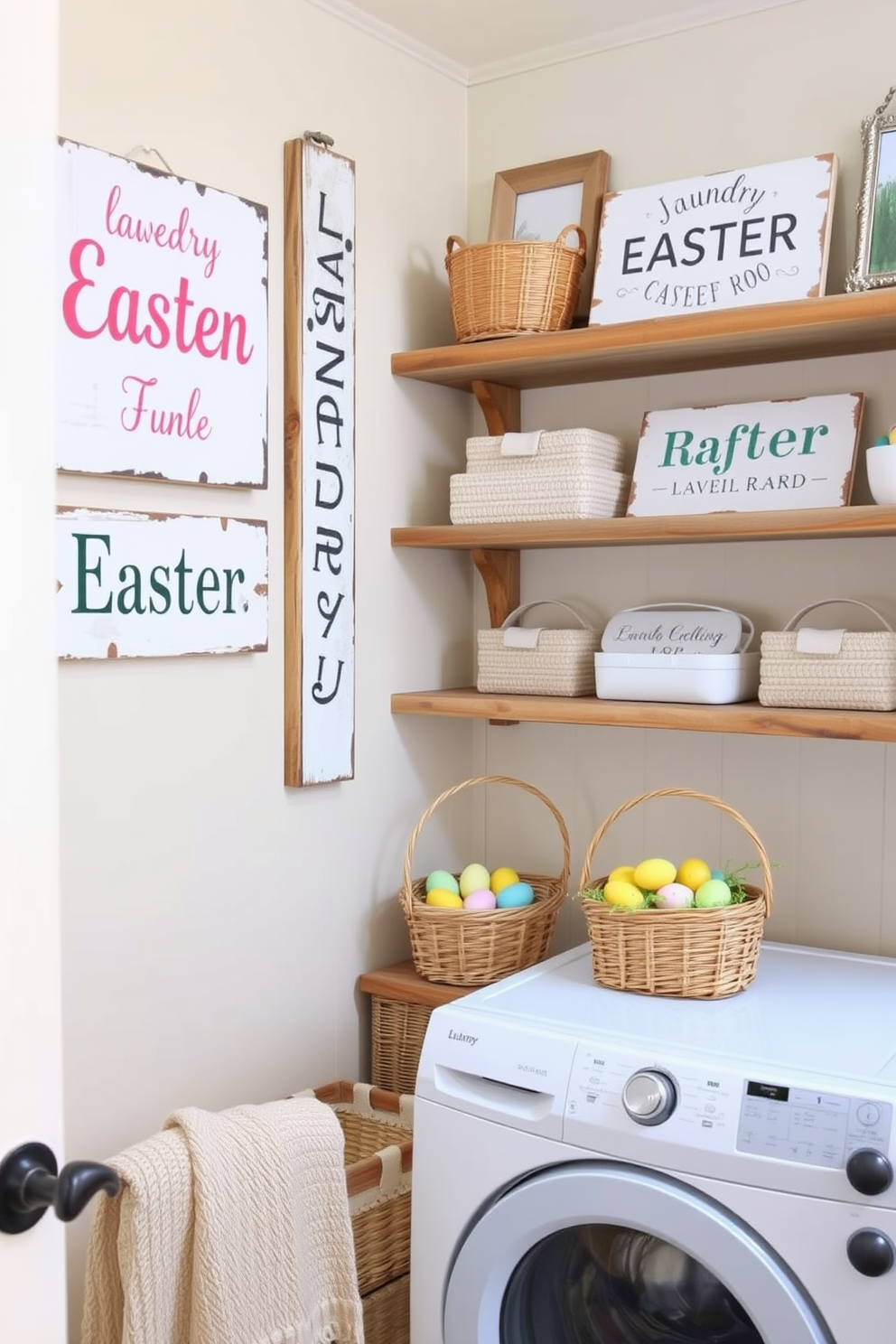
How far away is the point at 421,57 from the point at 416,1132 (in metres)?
2.01

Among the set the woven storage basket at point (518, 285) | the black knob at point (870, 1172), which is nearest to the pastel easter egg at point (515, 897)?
the black knob at point (870, 1172)

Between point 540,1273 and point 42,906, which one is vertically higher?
point 42,906

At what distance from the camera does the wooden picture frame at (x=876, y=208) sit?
210 cm

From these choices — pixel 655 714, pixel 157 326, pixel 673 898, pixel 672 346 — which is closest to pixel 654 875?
pixel 673 898

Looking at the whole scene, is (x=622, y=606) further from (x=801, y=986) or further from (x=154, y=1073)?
(x=154, y=1073)

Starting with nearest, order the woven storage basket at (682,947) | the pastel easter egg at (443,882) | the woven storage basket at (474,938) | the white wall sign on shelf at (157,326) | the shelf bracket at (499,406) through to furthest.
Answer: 1. the white wall sign on shelf at (157,326)
2. the woven storage basket at (682,947)
3. the woven storage basket at (474,938)
4. the pastel easter egg at (443,882)
5. the shelf bracket at (499,406)

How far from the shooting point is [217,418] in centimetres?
208

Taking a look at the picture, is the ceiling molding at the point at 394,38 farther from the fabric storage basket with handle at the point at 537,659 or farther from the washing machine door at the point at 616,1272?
the washing machine door at the point at 616,1272

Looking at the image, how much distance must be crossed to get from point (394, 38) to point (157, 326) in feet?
2.98

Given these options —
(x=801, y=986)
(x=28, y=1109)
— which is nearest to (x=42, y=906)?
(x=28, y=1109)

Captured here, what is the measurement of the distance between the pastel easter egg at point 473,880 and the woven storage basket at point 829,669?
622 millimetres

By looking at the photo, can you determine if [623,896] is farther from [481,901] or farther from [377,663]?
[377,663]

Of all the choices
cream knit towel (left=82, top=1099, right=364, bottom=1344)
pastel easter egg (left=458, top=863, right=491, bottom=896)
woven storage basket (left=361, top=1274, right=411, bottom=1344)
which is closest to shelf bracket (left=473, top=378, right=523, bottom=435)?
pastel easter egg (left=458, top=863, right=491, bottom=896)

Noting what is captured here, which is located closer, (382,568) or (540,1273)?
(540,1273)
